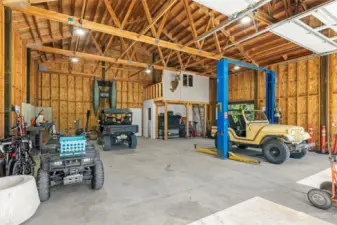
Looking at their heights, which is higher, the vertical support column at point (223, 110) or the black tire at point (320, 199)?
the vertical support column at point (223, 110)

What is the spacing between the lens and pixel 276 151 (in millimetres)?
5652

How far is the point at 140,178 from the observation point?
427cm

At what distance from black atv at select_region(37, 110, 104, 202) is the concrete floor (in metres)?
0.29

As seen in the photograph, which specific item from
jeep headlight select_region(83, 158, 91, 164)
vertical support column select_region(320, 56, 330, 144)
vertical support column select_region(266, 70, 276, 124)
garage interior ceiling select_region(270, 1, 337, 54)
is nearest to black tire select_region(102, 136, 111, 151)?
jeep headlight select_region(83, 158, 91, 164)

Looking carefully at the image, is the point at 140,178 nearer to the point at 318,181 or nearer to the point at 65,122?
the point at 318,181

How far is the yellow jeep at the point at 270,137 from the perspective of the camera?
5500mm

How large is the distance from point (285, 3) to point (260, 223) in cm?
628

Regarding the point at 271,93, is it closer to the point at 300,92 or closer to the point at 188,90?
the point at 300,92

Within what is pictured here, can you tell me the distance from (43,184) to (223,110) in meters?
5.44

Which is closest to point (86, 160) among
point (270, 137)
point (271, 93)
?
point (270, 137)

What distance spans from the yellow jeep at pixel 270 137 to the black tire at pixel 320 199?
2.72 metres

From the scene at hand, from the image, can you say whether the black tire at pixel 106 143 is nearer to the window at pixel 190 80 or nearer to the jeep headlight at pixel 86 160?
the jeep headlight at pixel 86 160

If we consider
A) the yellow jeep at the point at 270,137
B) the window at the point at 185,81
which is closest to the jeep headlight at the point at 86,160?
the yellow jeep at the point at 270,137

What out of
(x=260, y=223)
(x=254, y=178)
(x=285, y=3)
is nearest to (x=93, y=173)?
(x=260, y=223)
